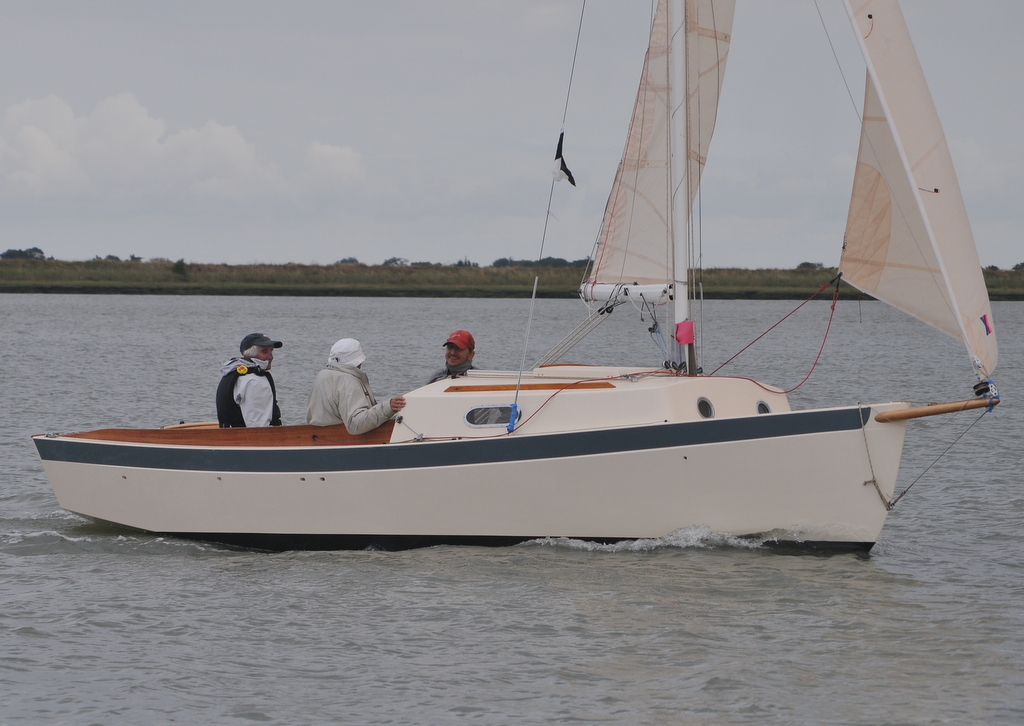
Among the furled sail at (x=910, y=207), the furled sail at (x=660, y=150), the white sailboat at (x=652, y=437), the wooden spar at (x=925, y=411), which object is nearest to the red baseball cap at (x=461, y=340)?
the white sailboat at (x=652, y=437)

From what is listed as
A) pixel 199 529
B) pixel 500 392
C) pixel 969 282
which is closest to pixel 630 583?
pixel 500 392

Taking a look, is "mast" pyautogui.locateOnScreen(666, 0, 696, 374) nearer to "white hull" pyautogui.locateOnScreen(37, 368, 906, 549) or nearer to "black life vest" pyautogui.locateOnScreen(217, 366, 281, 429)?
"white hull" pyautogui.locateOnScreen(37, 368, 906, 549)

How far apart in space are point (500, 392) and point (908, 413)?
140 inches

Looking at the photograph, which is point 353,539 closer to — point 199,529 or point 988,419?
point 199,529

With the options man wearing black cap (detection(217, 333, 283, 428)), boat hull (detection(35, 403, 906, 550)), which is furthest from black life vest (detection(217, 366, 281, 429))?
boat hull (detection(35, 403, 906, 550))

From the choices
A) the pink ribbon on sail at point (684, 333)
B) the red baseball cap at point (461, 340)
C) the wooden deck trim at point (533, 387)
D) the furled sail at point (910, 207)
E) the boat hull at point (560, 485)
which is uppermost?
the furled sail at point (910, 207)

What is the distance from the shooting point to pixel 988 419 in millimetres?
21469

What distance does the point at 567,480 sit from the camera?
9.99 metres

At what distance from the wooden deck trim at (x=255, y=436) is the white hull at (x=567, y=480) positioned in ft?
0.78

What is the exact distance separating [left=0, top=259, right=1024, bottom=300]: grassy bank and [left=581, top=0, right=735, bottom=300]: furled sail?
7265cm

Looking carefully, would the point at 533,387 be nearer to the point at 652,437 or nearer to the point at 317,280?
the point at 652,437

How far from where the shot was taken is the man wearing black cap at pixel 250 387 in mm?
11461

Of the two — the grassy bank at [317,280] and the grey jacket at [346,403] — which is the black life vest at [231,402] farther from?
the grassy bank at [317,280]

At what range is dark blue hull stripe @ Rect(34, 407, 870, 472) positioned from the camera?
956 centimetres
